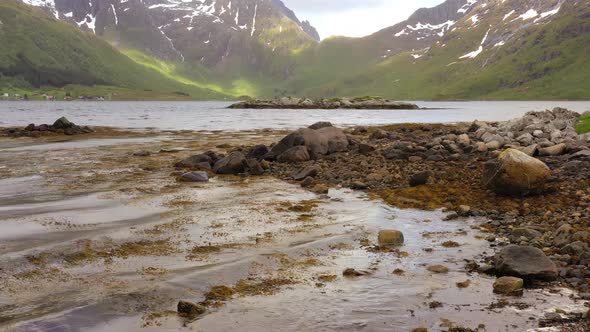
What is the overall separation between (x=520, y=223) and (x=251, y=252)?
784cm

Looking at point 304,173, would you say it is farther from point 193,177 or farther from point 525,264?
point 525,264

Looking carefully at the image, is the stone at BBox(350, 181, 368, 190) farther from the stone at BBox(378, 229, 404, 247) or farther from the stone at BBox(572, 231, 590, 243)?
the stone at BBox(572, 231, 590, 243)

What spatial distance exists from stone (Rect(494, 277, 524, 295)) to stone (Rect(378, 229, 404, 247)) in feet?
11.2

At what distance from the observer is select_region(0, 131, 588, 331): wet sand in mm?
8141

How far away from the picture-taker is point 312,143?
29.6m

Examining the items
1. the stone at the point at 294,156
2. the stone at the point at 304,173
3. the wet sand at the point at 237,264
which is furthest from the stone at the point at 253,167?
the wet sand at the point at 237,264

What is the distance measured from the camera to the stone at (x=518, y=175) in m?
16.8

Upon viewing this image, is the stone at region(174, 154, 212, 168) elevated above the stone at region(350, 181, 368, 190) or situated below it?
above

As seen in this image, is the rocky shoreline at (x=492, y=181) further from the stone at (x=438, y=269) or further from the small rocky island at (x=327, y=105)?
the small rocky island at (x=327, y=105)

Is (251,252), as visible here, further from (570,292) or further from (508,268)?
(570,292)

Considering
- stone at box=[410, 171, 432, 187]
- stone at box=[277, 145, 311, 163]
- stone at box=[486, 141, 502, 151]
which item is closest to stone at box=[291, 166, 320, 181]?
stone at box=[277, 145, 311, 163]

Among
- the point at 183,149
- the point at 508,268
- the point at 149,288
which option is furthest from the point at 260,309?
the point at 183,149

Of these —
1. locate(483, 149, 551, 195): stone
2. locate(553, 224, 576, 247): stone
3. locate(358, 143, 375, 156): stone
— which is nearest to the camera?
locate(553, 224, 576, 247): stone

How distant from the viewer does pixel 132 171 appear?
25.2m
